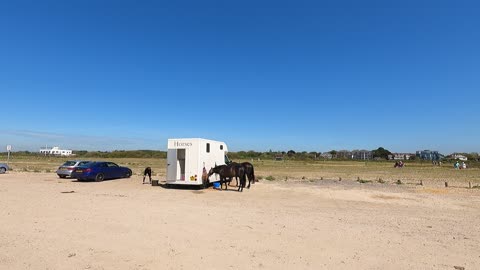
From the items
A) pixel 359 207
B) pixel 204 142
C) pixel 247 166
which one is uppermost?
pixel 204 142

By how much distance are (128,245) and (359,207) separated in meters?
9.66

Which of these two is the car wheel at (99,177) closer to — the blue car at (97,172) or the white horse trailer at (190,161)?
the blue car at (97,172)

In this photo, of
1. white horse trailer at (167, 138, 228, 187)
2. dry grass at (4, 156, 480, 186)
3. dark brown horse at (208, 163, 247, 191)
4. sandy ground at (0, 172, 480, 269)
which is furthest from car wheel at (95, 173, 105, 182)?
sandy ground at (0, 172, 480, 269)

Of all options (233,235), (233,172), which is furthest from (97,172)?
(233,235)

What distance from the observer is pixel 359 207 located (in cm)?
1412

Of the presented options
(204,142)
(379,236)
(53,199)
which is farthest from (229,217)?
(204,142)

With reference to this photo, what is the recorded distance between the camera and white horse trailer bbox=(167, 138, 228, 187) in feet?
65.7

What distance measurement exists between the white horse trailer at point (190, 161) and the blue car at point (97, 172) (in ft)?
25.0

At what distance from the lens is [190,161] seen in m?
20.2

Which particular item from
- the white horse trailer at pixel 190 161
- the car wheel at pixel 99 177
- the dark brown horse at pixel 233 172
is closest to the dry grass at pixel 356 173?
the car wheel at pixel 99 177

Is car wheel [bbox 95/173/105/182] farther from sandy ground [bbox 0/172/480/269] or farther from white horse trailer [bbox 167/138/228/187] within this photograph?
sandy ground [bbox 0/172/480/269]

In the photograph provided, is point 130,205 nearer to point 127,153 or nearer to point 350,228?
point 350,228

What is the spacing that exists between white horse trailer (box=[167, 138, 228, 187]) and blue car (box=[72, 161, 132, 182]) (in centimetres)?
763

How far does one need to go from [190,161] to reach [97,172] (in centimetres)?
923
